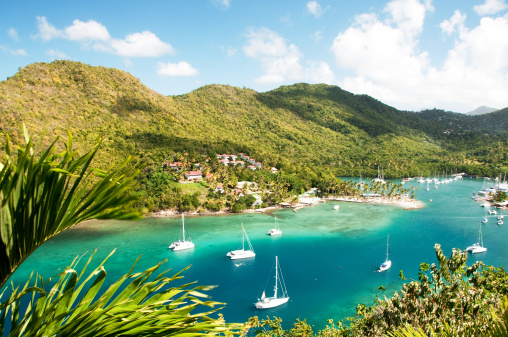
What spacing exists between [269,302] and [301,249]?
1033 centimetres

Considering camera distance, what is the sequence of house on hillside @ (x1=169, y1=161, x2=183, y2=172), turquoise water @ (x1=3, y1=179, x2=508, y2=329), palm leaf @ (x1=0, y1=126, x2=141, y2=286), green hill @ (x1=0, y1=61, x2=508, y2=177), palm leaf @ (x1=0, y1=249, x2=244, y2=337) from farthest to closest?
green hill @ (x1=0, y1=61, x2=508, y2=177)
house on hillside @ (x1=169, y1=161, x2=183, y2=172)
turquoise water @ (x1=3, y1=179, x2=508, y2=329)
palm leaf @ (x1=0, y1=249, x2=244, y2=337)
palm leaf @ (x1=0, y1=126, x2=141, y2=286)

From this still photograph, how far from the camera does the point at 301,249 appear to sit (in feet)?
95.8

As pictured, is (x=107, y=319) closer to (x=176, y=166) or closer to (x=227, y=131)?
(x=176, y=166)

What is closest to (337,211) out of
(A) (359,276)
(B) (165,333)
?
(A) (359,276)

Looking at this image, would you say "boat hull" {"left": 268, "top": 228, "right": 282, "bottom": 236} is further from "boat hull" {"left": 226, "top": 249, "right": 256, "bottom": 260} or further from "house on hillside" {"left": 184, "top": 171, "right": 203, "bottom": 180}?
"house on hillside" {"left": 184, "top": 171, "right": 203, "bottom": 180}

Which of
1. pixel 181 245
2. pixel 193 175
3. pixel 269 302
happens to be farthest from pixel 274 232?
pixel 193 175

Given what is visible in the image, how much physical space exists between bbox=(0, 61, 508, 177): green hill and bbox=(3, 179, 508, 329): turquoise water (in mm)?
11595

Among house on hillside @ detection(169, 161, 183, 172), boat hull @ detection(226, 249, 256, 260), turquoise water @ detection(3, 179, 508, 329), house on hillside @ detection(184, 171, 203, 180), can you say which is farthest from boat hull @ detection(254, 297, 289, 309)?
house on hillside @ detection(169, 161, 183, 172)

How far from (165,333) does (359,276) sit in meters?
25.0

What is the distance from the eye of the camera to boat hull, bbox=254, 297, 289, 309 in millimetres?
19328

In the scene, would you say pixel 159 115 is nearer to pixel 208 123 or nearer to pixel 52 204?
pixel 208 123

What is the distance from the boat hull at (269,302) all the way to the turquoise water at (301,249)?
0.99ft

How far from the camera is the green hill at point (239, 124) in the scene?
5325cm

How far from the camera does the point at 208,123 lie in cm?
8544
